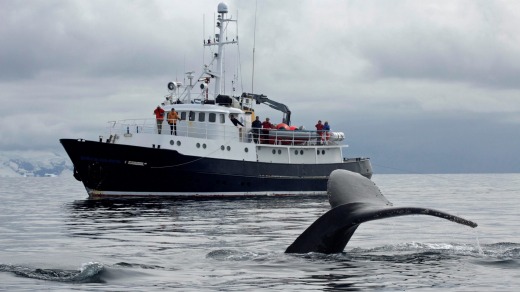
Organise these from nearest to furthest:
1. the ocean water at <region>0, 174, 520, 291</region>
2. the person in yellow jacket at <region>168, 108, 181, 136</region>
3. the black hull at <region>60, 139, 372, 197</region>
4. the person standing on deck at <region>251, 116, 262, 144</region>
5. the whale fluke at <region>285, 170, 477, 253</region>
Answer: the ocean water at <region>0, 174, 520, 291</region>, the whale fluke at <region>285, 170, 477, 253</region>, the black hull at <region>60, 139, 372, 197</region>, the person in yellow jacket at <region>168, 108, 181, 136</region>, the person standing on deck at <region>251, 116, 262, 144</region>

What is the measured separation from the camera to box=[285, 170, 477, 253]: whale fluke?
13203 millimetres

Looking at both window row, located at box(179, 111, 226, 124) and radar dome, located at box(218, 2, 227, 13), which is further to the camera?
radar dome, located at box(218, 2, 227, 13)

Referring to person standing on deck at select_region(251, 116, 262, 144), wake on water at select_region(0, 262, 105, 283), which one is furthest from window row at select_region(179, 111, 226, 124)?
wake on water at select_region(0, 262, 105, 283)

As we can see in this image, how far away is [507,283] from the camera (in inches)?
513

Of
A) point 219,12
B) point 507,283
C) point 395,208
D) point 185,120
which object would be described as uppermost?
point 219,12

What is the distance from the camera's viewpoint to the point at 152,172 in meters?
48.4

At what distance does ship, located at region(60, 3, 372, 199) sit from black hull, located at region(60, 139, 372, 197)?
0.19 ft

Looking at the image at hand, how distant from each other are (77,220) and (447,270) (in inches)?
749

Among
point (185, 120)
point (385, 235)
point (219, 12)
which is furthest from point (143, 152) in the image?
point (385, 235)

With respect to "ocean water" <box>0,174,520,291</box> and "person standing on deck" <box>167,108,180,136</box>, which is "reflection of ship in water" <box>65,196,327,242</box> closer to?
"ocean water" <box>0,174,520,291</box>

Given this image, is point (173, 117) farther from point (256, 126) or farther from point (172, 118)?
point (256, 126)

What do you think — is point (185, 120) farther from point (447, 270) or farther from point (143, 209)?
point (447, 270)

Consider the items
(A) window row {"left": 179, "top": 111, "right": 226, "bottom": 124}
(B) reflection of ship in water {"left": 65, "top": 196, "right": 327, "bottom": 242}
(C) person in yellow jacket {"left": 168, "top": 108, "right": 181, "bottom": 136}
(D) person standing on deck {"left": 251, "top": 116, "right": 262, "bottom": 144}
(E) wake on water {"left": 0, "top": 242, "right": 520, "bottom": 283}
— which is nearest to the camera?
(E) wake on water {"left": 0, "top": 242, "right": 520, "bottom": 283}

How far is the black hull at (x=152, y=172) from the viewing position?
48.0m
